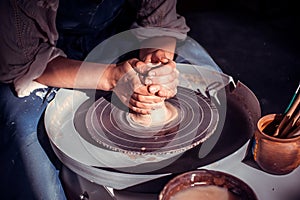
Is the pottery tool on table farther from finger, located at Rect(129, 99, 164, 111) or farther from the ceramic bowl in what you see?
finger, located at Rect(129, 99, 164, 111)

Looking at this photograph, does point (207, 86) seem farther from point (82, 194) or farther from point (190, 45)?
point (82, 194)

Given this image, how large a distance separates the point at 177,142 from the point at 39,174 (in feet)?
1.34

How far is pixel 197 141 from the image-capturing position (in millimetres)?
1200

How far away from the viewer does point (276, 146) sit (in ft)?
3.44

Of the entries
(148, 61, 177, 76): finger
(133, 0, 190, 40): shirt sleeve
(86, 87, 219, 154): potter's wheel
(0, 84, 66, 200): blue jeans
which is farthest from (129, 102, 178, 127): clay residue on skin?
(133, 0, 190, 40): shirt sleeve

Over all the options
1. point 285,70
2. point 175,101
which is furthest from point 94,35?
point 285,70

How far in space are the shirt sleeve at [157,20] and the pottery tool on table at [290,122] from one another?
2.08ft

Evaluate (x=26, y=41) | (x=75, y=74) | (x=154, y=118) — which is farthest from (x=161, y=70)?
(x=26, y=41)

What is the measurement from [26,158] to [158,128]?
0.39m

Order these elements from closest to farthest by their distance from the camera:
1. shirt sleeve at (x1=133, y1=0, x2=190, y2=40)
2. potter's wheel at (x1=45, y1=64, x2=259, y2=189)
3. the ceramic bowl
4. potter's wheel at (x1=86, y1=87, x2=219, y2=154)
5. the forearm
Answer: the ceramic bowl
potter's wheel at (x1=45, y1=64, x2=259, y2=189)
potter's wheel at (x1=86, y1=87, x2=219, y2=154)
the forearm
shirt sleeve at (x1=133, y1=0, x2=190, y2=40)

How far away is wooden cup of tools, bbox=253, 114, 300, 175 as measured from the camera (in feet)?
3.42

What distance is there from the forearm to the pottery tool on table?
53 centimetres

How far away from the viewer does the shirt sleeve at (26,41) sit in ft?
4.15

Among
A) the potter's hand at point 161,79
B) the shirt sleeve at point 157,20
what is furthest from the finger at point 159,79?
the shirt sleeve at point 157,20
